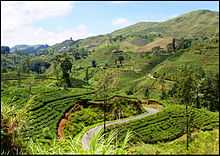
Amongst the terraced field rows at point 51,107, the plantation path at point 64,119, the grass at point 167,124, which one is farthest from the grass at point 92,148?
the plantation path at point 64,119

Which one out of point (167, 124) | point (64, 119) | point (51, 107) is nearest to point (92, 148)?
point (64, 119)

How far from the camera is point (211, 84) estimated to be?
8288 cm

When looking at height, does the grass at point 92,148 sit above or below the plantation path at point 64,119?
above

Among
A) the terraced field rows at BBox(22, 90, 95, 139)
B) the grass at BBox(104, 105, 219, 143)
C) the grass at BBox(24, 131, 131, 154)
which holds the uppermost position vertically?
the grass at BBox(24, 131, 131, 154)

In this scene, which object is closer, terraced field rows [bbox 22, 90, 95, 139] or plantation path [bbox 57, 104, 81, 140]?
plantation path [bbox 57, 104, 81, 140]

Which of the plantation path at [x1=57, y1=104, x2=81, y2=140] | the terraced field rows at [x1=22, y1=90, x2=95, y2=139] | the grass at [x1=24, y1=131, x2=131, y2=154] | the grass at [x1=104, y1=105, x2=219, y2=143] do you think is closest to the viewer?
the grass at [x1=24, y1=131, x2=131, y2=154]

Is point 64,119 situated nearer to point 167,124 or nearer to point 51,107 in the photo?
point 51,107

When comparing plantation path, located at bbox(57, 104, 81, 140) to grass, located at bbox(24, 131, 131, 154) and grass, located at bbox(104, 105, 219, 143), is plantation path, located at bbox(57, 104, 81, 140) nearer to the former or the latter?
grass, located at bbox(104, 105, 219, 143)

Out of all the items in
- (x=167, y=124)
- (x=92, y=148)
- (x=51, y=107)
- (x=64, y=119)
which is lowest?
(x=167, y=124)

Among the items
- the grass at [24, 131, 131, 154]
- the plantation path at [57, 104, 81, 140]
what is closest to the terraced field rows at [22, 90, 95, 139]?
the plantation path at [57, 104, 81, 140]

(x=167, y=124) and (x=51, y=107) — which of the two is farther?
(x=51, y=107)

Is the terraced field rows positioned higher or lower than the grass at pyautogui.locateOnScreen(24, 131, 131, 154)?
lower

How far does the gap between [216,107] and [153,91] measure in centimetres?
3163

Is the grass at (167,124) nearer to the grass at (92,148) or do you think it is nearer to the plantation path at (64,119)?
the plantation path at (64,119)
